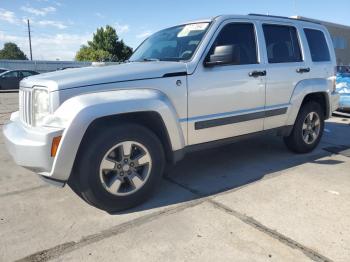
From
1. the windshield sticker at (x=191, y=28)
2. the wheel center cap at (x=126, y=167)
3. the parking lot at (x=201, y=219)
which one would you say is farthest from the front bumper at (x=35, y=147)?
the windshield sticker at (x=191, y=28)

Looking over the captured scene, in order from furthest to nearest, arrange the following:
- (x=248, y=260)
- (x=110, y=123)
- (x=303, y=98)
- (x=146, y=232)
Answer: (x=303, y=98) → (x=110, y=123) → (x=146, y=232) → (x=248, y=260)

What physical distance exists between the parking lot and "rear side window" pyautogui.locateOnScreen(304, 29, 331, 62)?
1.71 m

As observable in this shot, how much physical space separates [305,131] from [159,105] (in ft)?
9.68

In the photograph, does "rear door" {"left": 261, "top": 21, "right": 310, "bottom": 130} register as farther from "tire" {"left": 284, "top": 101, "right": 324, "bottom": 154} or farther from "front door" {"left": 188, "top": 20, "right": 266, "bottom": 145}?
"tire" {"left": 284, "top": 101, "right": 324, "bottom": 154}

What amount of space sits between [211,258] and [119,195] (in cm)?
119

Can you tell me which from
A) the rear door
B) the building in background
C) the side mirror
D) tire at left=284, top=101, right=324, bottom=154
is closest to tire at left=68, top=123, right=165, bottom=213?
the side mirror

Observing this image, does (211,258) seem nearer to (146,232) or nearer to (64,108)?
(146,232)

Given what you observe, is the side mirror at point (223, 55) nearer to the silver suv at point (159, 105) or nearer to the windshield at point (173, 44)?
the silver suv at point (159, 105)

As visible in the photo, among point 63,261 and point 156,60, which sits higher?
point 156,60

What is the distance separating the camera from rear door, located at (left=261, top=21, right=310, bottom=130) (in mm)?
4891

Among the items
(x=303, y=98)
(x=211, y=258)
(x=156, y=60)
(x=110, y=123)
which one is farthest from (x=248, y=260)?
(x=303, y=98)

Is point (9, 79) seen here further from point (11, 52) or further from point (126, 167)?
point (11, 52)

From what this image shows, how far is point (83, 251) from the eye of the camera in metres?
2.94

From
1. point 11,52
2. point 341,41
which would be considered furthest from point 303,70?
point 11,52
